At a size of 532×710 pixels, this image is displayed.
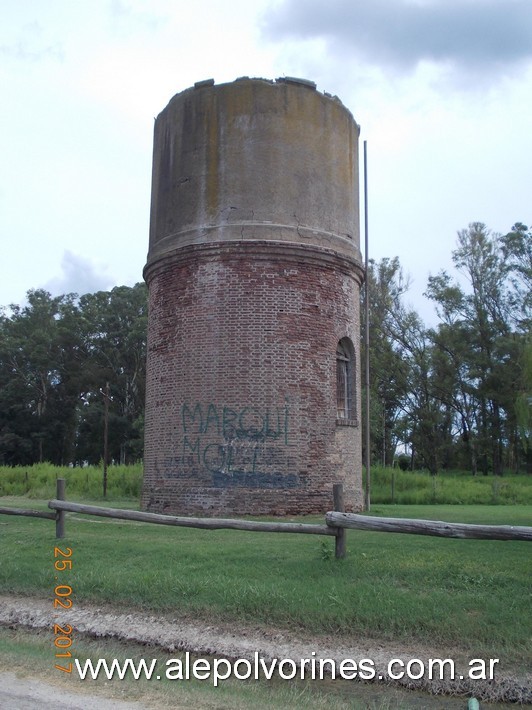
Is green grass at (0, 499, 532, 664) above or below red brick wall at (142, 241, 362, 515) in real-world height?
below

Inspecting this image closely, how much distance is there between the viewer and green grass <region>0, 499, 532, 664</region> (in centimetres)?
759

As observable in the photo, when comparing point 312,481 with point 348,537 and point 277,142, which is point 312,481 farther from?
point 277,142

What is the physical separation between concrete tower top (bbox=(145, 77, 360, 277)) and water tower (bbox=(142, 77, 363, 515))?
30mm

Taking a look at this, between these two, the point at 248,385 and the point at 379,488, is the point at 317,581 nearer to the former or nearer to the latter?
the point at 248,385

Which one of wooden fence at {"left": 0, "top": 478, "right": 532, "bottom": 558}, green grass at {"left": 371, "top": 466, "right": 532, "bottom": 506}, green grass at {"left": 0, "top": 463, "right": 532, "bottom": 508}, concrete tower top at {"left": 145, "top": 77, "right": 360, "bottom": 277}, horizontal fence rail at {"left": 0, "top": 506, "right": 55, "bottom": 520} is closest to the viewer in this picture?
wooden fence at {"left": 0, "top": 478, "right": 532, "bottom": 558}

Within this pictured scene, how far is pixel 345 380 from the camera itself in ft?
57.1

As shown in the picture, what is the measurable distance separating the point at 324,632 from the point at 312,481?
7.69 m

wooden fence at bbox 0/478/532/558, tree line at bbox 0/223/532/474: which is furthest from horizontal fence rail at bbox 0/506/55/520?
tree line at bbox 0/223/532/474

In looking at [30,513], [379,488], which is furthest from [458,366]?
[30,513]

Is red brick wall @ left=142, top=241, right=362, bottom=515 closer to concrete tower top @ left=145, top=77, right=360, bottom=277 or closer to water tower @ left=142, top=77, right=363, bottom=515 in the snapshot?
water tower @ left=142, top=77, right=363, bottom=515

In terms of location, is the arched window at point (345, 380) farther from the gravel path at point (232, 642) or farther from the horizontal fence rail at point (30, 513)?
the gravel path at point (232, 642)

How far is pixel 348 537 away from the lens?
459 inches
